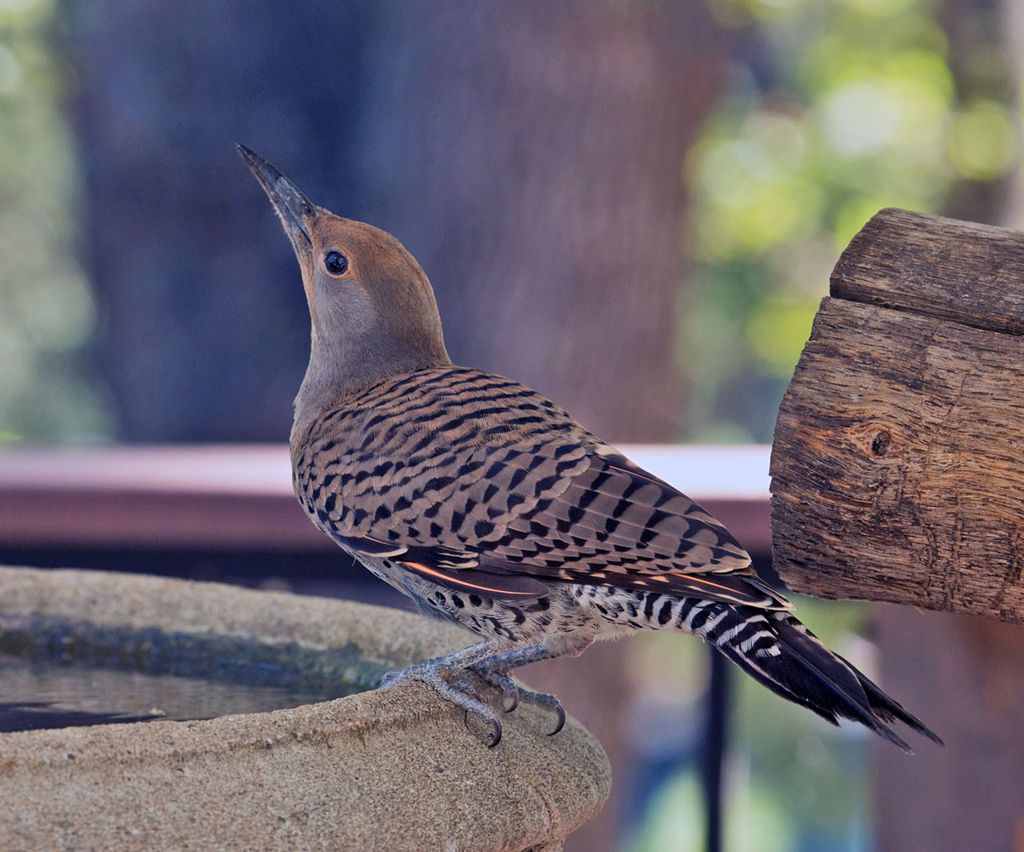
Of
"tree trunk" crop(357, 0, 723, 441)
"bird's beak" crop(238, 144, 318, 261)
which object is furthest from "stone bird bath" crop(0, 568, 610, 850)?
"tree trunk" crop(357, 0, 723, 441)

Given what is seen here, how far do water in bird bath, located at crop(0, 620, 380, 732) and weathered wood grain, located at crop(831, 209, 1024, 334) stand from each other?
1164mm

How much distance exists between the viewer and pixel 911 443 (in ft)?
7.45

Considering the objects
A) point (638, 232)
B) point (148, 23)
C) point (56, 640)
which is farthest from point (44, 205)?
point (56, 640)

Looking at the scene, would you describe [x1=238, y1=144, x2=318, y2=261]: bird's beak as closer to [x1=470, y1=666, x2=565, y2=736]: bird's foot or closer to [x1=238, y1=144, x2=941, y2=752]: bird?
[x1=238, y1=144, x2=941, y2=752]: bird

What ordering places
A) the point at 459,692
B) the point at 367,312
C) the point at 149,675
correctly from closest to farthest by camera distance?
the point at 459,692 → the point at 149,675 → the point at 367,312

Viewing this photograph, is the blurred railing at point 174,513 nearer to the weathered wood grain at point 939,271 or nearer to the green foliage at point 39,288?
the weathered wood grain at point 939,271

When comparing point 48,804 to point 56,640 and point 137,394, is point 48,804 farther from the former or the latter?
point 137,394

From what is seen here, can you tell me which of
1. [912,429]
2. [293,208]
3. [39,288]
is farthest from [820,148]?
[912,429]

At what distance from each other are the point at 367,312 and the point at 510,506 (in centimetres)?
91

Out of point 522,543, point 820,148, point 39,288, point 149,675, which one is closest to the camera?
point 522,543

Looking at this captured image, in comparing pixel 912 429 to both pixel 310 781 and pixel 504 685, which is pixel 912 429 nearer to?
pixel 504 685

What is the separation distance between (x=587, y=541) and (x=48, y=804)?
1.08 meters

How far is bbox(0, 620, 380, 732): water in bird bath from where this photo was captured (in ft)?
7.79

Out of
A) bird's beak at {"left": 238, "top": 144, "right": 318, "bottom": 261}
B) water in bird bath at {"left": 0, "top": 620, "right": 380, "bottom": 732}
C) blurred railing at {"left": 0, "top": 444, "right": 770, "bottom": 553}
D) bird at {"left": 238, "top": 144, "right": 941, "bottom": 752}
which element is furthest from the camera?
blurred railing at {"left": 0, "top": 444, "right": 770, "bottom": 553}
